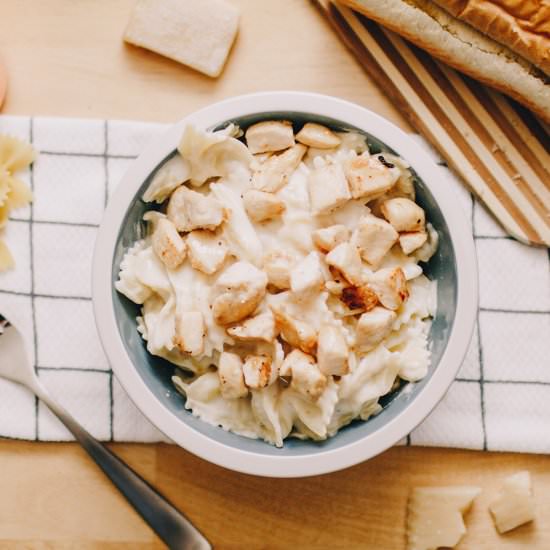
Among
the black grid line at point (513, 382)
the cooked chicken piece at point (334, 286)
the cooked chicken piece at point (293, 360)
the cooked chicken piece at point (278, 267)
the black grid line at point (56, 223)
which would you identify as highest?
the cooked chicken piece at point (334, 286)

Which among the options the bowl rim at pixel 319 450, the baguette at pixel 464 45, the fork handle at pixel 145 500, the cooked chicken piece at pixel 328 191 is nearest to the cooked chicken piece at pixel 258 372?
the bowl rim at pixel 319 450

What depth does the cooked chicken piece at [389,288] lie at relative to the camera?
1.10 metres

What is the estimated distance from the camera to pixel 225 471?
4.36 ft

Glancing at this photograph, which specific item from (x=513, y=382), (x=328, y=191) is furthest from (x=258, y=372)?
(x=513, y=382)

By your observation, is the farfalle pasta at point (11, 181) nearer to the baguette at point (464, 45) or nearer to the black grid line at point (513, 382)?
the baguette at point (464, 45)

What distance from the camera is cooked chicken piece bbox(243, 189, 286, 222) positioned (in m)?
1.11

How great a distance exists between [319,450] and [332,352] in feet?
0.54

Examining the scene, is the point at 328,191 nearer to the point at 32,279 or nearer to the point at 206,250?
the point at 206,250

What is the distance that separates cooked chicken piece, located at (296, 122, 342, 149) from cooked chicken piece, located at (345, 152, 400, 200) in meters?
0.05

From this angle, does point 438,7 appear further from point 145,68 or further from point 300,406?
point 300,406

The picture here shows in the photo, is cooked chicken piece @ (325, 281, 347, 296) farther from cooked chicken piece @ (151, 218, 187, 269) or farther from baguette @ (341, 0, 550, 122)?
baguette @ (341, 0, 550, 122)

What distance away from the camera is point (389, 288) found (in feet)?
3.59

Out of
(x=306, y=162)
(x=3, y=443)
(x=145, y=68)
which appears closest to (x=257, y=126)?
(x=306, y=162)

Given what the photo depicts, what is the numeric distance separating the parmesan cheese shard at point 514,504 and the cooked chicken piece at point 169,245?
659 millimetres
